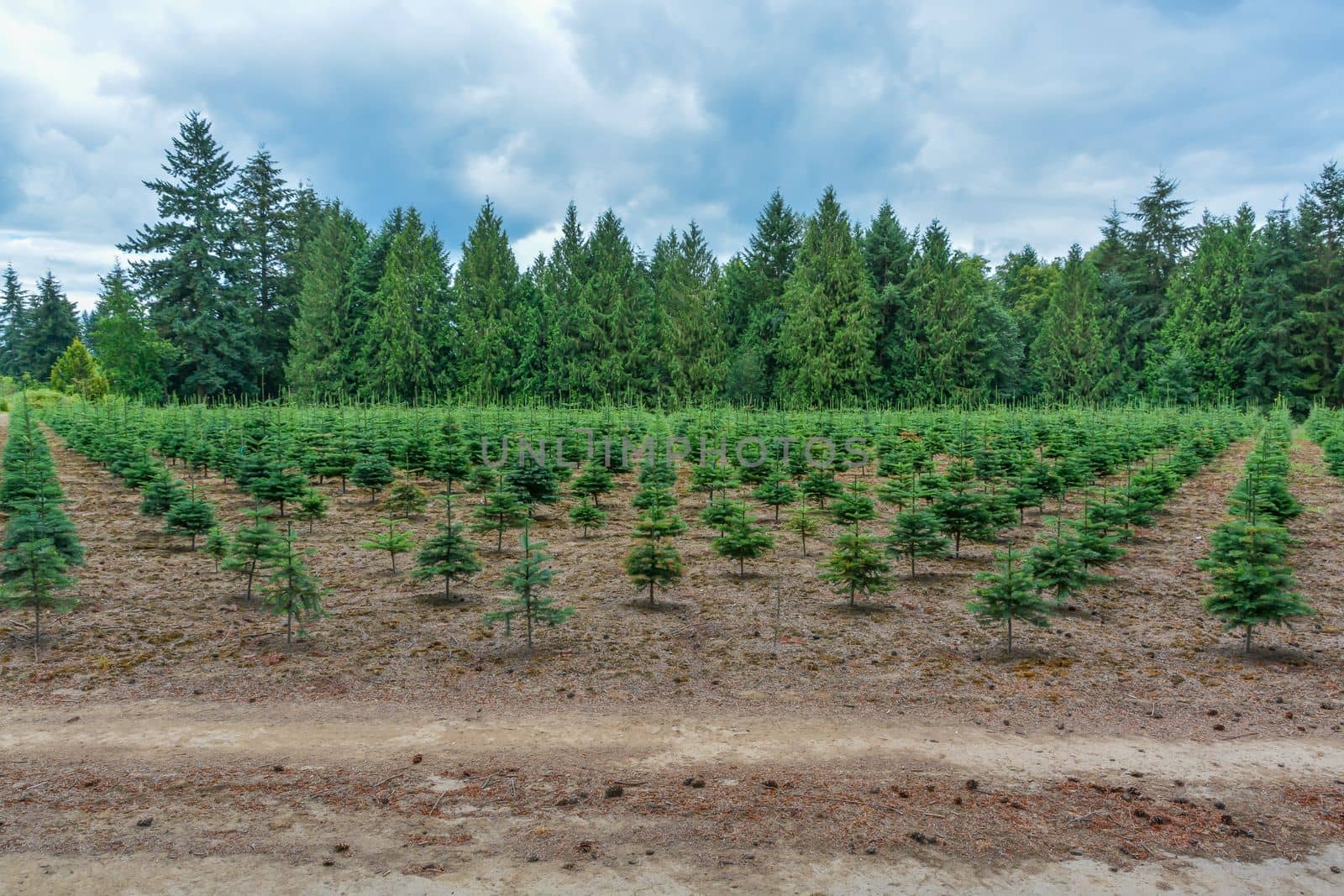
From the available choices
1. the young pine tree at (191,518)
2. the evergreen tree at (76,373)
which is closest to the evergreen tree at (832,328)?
the young pine tree at (191,518)

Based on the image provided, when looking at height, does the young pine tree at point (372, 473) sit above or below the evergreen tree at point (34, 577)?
above

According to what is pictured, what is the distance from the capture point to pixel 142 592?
8742mm

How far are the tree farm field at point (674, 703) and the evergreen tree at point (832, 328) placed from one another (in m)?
23.8

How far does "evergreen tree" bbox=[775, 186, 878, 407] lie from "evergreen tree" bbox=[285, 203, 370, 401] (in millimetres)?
22146

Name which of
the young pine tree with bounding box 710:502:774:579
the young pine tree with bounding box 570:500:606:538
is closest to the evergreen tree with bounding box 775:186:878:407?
the young pine tree with bounding box 570:500:606:538

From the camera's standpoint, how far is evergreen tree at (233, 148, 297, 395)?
148 ft

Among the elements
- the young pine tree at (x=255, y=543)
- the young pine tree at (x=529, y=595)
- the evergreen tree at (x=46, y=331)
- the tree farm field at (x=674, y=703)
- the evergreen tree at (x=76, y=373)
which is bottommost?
the tree farm field at (x=674, y=703)

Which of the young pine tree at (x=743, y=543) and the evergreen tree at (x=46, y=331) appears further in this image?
the evergreen tree at (x=46, y=331)

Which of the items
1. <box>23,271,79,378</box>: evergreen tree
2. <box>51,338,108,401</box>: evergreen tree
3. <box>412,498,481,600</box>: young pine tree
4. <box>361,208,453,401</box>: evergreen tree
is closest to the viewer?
<box>412,498,481,600</box>: young pine tree

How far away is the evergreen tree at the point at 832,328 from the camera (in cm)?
3669

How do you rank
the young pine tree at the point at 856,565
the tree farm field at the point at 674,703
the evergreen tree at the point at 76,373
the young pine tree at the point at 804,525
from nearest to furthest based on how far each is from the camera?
the tree farm field at the point at 674,703
the young pine tree at the point at 856,565
the young pine tree at the point at 804,525
the evergreen tree at the point at 76,373

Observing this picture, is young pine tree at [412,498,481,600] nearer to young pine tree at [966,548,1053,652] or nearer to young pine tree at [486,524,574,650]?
young pine tree at [486,524,574,650]

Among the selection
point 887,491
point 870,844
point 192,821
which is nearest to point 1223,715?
point 870,844

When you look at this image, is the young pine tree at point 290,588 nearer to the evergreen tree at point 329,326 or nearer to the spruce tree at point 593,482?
the spruce tree at point 593,482
